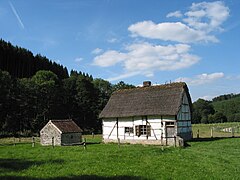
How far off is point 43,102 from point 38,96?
1.66 m

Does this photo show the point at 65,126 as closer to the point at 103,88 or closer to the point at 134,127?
the point at 134,127

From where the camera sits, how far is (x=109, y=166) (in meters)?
16.5

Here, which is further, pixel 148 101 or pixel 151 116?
pixel 148 101

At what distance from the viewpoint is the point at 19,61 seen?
81312 millimetres

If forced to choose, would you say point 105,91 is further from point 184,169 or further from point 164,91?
point 184,169

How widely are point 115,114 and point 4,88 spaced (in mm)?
30270

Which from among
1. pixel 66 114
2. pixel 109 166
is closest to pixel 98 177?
pixel 109 166

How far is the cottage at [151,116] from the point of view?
104ft

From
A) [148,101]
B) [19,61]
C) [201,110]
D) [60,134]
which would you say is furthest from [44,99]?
[201,110]

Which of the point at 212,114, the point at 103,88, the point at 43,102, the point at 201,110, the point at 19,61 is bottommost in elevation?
the point at 212,114

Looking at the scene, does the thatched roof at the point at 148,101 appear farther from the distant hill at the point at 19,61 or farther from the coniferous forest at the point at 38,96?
the distant hill at the point at 19,61

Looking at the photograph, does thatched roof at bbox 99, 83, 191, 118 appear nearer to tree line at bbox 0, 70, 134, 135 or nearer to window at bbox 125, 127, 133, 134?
window at bbox 125, 127, 133, 134

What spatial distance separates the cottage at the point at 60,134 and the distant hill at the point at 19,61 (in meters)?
45.6

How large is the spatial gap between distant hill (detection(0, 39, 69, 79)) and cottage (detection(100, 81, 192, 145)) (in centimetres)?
4791
